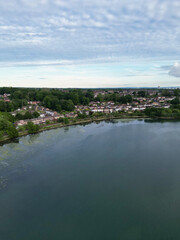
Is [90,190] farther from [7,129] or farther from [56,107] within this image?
[56,107]

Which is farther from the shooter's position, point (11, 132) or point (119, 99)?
point (119, 99)

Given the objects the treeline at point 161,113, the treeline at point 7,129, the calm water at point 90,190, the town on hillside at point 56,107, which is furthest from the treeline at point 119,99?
the treeline at point 7,129

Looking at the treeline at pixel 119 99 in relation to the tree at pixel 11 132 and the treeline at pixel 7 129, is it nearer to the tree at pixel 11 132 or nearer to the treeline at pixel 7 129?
the treeline at pixel 7 129

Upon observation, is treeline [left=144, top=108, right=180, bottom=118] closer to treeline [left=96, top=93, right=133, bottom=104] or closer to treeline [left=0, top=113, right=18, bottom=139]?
treeline [left=96, top=93, right=133, bottom=104]

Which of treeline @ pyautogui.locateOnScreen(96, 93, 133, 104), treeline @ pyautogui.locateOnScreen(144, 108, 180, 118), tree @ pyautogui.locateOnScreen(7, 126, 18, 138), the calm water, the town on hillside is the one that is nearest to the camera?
the calm water

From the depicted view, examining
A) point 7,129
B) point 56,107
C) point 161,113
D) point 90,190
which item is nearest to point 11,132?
point 7,129

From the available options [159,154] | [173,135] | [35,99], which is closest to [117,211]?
[159,154]

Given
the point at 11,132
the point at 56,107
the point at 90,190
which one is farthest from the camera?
the point at 56,107

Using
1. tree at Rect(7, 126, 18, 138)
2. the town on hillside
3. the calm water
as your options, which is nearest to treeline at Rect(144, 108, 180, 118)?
the town on hillside

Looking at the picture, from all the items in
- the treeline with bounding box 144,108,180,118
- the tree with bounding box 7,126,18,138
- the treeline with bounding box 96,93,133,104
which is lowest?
the tree with bounding box 7,126,18,138
